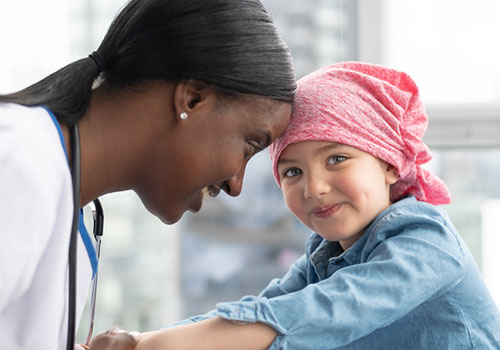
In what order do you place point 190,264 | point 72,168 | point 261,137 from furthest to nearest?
point 190,264, point 261,137, point 72,168

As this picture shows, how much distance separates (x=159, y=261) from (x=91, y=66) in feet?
4.33

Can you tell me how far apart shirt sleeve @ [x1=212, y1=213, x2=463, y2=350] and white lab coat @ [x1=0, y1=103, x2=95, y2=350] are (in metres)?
0.27

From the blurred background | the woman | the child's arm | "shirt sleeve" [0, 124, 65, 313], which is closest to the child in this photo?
the child's arm

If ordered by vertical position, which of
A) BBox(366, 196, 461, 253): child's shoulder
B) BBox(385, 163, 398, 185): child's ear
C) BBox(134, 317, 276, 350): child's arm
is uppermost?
BBox(385, 163, 398, 185): child's ear

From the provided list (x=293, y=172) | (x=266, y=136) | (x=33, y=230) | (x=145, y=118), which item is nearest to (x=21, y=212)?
(x=33, y=230)

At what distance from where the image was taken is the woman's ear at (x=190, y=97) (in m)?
0.98

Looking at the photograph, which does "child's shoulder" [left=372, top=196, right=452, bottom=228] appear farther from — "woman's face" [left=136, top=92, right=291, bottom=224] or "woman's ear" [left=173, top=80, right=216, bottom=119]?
"woman's ear" [left=173, top=80, right=216, bottom=119]

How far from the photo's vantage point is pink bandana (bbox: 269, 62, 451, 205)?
112cm

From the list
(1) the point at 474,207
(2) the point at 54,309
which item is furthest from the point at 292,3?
(2) the point at 54,309

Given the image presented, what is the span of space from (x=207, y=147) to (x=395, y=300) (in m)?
0.42

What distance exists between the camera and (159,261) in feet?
7.26

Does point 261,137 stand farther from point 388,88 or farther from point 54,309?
point 54,309

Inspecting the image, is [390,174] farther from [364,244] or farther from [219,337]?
[219,337]

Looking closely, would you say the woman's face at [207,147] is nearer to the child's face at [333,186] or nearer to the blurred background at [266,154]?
the child's face at [333,186]
